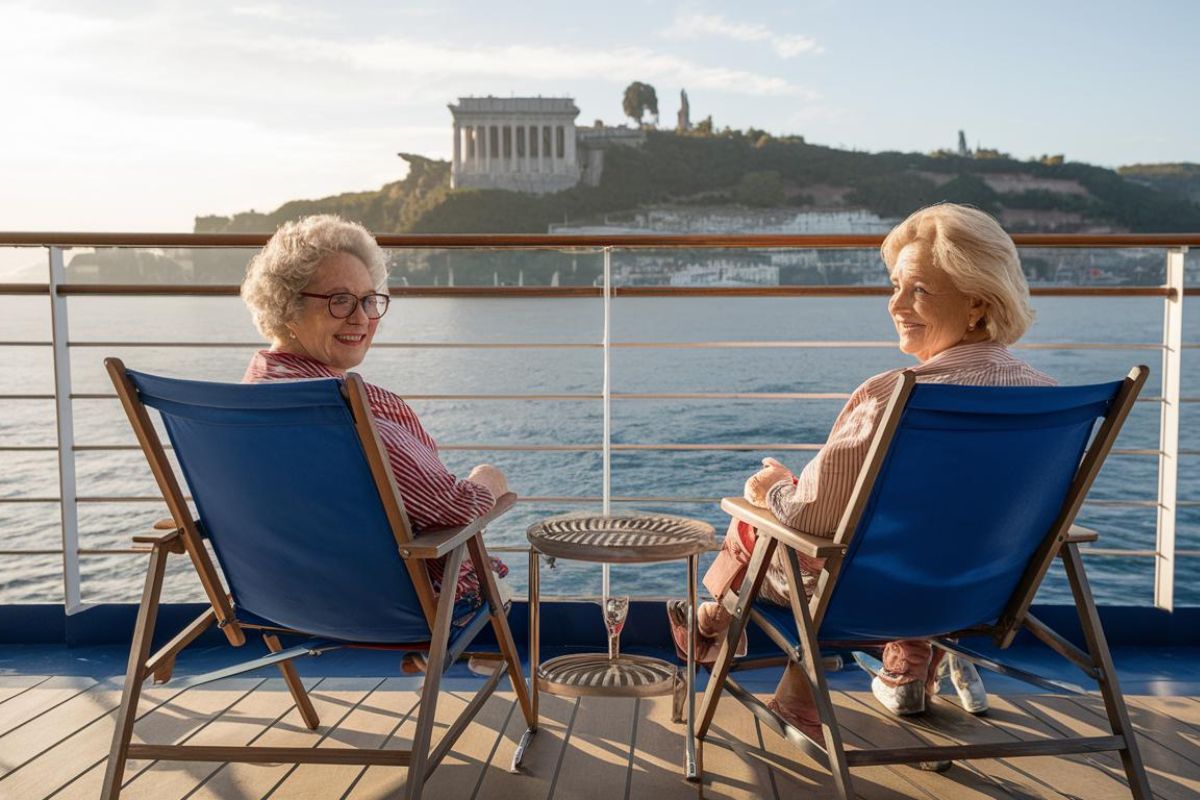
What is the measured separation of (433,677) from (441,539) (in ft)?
0.63

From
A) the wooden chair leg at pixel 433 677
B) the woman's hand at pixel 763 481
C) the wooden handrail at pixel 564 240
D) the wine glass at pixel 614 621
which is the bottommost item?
the wine glass at pixel 614 621

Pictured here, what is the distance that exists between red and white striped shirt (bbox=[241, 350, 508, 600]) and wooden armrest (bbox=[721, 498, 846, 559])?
1.29 ft

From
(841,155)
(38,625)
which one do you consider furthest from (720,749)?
(841,155)

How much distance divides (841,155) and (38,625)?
3712 centimetres

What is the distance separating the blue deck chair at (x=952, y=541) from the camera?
148 cm

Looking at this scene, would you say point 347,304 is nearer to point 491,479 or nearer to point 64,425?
point 491,479

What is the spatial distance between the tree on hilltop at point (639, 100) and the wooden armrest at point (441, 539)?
47553 millimetres

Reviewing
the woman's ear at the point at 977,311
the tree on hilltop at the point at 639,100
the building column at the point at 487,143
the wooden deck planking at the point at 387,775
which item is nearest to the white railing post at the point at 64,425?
the wooden deck planking at the point at 387,775

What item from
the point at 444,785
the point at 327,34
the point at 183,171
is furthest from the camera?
the point at 327,34

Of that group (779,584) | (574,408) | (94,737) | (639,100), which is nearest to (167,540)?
(94,737)

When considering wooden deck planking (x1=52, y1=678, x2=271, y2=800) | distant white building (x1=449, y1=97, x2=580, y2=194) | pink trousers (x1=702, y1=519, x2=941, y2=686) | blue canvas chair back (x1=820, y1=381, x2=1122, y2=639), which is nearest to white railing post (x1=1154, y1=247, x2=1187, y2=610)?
pink trousers (x1=702, y1=519, x2=941, y2=686)

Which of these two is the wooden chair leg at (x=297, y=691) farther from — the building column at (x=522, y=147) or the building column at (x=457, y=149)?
the building column at (x=522, y=147)

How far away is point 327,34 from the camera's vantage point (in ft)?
137

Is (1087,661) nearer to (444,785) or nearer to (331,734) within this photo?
(444,785)
